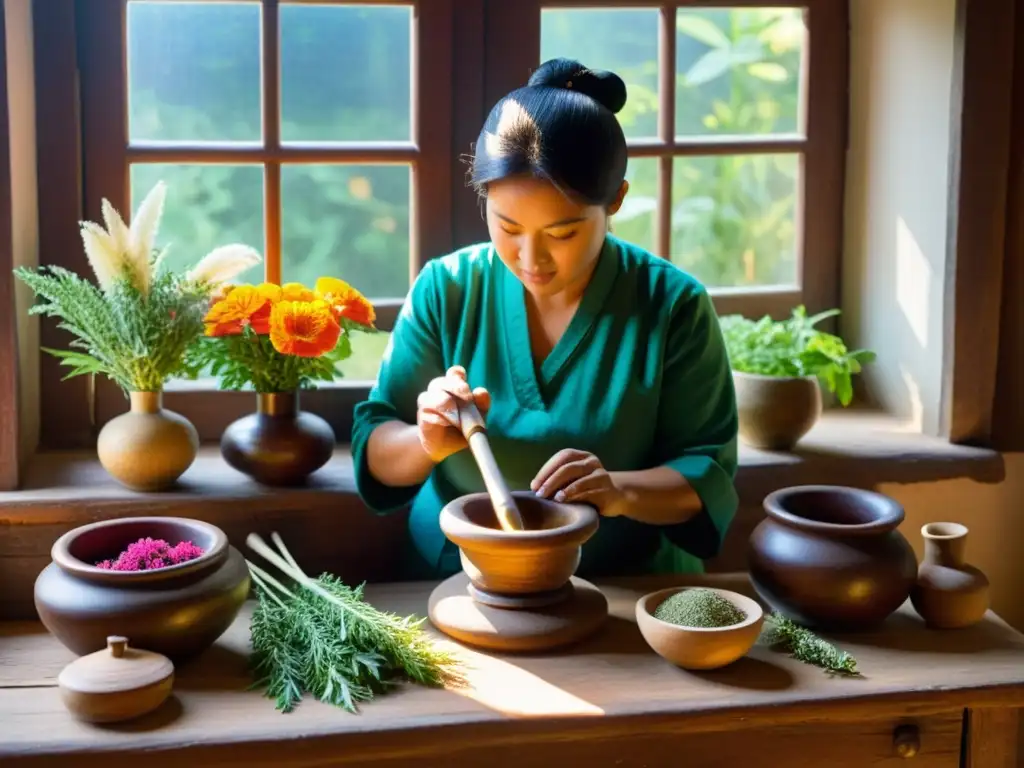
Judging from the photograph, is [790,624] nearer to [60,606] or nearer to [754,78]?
[60,606]

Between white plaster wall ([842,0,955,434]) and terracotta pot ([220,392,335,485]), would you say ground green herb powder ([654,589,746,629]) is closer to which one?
terracotta pot ([220,392,335,485])

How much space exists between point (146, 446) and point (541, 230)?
0.76m

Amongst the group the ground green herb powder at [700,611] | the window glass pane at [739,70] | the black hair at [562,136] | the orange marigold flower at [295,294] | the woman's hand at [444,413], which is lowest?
the ground green herb powder at [700,611]

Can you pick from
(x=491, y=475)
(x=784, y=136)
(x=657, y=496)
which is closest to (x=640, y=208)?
(x=784, y=136)

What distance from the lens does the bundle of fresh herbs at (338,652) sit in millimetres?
1737

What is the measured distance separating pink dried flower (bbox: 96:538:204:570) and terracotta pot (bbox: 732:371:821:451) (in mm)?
1074

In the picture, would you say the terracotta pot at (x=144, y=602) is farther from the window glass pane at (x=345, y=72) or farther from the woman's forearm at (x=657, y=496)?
the window glass pane at (x=345, y=72)

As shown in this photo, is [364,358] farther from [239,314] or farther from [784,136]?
[784,136]

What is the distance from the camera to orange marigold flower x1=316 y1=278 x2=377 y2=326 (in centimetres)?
219

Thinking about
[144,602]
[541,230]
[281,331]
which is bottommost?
[144,602]

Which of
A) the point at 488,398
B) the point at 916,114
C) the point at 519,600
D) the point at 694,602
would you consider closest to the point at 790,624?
the point at 694,602

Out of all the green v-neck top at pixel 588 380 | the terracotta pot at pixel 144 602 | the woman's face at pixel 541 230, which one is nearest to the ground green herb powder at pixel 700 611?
the green v-neck top at pixel 588 380

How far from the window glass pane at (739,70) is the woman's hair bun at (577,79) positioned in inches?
28.7

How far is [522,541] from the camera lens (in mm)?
1763
